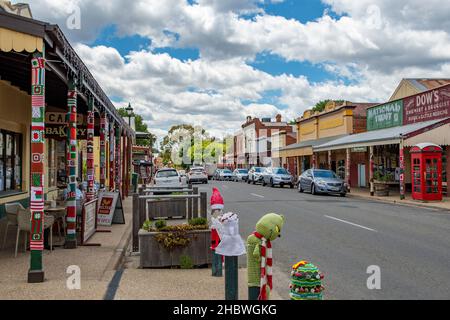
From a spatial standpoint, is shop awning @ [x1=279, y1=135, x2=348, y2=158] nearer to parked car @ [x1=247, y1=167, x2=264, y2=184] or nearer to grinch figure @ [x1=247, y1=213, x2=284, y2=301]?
parked car @ [x1=247, y1=167, x2=264, y2=184]

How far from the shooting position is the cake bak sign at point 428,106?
23273 millimetres

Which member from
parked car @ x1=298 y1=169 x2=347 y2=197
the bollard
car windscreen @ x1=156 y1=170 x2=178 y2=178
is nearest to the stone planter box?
parked car @ x1=298 y1=169 x2=347 y2=197

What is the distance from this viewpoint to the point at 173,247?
7613 mm

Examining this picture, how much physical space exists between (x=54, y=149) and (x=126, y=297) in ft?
54.8

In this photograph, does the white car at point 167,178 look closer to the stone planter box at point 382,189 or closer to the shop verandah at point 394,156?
the stone planter box at point 382,189

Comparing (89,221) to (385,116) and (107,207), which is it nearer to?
(107,207)

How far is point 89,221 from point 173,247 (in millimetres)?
3552

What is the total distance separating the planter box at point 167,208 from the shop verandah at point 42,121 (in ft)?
6.06

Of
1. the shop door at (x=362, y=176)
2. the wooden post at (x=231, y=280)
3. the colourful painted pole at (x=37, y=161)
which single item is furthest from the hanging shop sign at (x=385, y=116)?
the wooden post at (x=231, y=280)

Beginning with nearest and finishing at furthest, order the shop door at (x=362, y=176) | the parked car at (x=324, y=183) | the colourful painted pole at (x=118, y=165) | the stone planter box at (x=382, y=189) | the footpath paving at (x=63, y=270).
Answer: the footpath paving at (x=63, y=270) < the colourful painted pole at (x=118, y=165) < the stone planter box at (x=382, y=189) < the parked car at (x=324, y=183) < the shop door at (x=362, y=176)

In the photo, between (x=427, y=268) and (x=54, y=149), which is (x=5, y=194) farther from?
(x=427, y=268)

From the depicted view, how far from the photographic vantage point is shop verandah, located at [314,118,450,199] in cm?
2217

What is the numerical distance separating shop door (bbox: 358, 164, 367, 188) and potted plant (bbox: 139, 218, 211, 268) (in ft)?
90.4

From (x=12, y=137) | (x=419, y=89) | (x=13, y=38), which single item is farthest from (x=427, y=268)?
A: (x=419, y=89)
